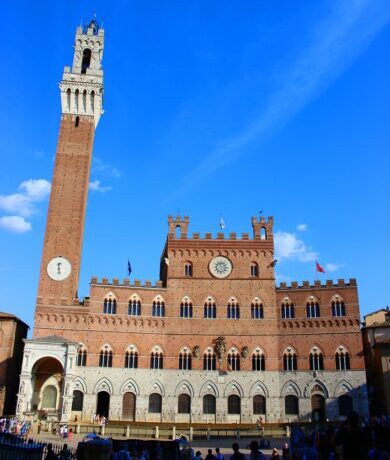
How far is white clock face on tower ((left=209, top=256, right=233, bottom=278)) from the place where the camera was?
4797cm

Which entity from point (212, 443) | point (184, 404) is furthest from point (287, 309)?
point (212, 443)

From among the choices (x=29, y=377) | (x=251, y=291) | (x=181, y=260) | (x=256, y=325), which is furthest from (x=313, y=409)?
(x=29, y=377)

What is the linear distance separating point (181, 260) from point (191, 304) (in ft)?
15.2

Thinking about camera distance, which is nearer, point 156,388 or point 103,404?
point 103,404

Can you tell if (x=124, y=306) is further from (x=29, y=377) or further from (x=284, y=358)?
(x=284, y=358)

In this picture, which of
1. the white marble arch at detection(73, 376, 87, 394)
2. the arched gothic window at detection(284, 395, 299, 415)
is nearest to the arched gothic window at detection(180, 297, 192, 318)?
the white marble arch at detection(73, 376, 87, 394)

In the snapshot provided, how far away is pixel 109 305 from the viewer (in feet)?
150

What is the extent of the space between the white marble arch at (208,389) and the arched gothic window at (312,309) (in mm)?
11162

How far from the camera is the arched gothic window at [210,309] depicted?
46438mm

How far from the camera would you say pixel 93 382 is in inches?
1689

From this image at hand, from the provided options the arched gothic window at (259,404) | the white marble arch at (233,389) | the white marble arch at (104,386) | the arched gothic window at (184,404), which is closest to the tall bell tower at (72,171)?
the white marble arch at (104,386)

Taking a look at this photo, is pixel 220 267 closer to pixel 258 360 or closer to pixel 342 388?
pixel 258 360

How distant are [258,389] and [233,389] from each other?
7.57 feet

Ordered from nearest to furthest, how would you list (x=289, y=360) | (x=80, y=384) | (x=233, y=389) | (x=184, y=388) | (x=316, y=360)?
(x=80, y=384), (x=184, y=388), (x=233, y=389), (x=316, y=360), (x=289, y=360)
